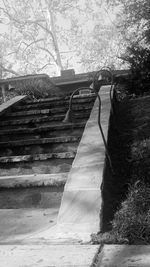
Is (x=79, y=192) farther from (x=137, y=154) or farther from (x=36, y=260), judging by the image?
(x=137, y=154)

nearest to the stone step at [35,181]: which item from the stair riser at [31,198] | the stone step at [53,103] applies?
the stair riser at [31,198]

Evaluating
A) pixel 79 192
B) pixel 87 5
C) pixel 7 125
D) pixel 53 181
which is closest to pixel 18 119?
pixel 7 125

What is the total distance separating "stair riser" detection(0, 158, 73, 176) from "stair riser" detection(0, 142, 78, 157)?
51cm

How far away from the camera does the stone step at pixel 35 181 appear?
142 inches

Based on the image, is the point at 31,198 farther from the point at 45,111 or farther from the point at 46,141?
the point at 45,111

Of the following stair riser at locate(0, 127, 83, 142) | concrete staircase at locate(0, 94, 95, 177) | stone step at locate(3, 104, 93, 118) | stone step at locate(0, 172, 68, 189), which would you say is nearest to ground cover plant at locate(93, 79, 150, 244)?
stone step at locate(0, 172, 68, 189)

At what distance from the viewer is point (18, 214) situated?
333 cm

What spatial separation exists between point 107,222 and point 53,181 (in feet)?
3.22

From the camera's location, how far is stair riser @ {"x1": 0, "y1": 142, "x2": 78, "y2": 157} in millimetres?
4770

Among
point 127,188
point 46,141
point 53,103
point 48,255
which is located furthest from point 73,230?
point 53,103

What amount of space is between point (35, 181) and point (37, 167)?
0.56m

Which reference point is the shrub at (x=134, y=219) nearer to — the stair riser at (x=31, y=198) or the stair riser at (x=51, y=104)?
the stair riser at (x=31, y=198)

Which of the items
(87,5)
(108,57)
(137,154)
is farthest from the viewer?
(87,5)

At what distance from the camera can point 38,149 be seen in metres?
4.86
